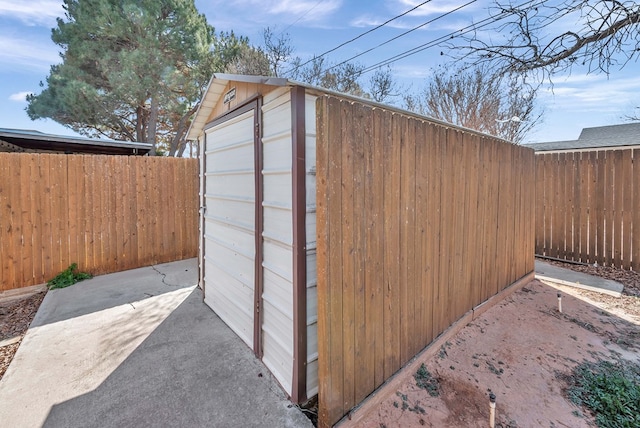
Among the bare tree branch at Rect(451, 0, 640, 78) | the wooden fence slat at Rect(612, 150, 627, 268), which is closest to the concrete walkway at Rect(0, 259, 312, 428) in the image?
the bare tree branch at Rect(451, 0, 640, 78)

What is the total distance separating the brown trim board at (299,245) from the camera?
1.90 m

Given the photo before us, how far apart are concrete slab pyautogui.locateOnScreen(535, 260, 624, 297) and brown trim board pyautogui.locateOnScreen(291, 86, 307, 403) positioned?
437 centimetres

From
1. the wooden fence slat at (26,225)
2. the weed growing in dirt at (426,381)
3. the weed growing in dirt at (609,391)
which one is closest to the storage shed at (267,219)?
the weed growing in dirt at (426,381)

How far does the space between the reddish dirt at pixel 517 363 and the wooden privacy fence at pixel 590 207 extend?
1572 mm

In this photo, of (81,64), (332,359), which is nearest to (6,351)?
(332,359)

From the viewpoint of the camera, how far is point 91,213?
471cm

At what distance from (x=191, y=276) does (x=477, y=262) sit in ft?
13.8

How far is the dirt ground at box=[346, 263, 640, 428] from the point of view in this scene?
6.24 ft

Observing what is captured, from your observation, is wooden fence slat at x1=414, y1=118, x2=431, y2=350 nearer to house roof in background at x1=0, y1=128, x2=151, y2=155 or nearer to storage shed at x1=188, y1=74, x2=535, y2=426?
storage shed at x1=188, y1=74, x2=535, y2=426

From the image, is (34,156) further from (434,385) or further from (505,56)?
(505,56)

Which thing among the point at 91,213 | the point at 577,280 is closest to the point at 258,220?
the point at 91,213

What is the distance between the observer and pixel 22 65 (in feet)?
29.3

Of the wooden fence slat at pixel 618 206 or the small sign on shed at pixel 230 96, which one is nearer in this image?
the small sign on shed at pixel 230 96

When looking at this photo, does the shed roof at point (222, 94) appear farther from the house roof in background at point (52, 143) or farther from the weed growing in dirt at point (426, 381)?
the house roof in background at point (52, 143)
